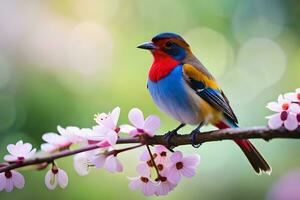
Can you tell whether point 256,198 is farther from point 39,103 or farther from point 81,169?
point 81,169

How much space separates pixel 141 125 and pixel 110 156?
0.21 feet

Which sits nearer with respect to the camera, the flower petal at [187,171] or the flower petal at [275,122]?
the flower petal at [275,122]

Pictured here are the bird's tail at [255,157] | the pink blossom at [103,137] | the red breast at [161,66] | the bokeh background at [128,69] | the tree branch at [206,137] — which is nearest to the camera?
the tree branch at [206,137]

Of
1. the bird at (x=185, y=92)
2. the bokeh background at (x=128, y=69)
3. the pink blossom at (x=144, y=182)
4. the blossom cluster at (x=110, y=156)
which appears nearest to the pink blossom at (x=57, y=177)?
the blossom cluster at (x=110, y=156)

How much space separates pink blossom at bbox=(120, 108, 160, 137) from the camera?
2.92ft

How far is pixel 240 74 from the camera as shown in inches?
82.2

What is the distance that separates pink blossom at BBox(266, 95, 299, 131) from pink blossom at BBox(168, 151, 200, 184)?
154mm

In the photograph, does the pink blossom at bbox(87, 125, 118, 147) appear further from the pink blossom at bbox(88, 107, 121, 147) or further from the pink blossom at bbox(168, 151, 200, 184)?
the pink blossom at bbox(168, 151, 200, 184)

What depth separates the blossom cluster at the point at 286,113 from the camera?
0.78 meters

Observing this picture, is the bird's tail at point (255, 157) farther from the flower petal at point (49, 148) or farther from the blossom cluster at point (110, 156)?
A: the flower petal at point (49, 148)

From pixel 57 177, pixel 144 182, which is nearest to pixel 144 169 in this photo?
pixel 144 182

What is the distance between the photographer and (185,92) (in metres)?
1.17

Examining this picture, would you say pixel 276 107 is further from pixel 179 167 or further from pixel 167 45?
pixel 167 45

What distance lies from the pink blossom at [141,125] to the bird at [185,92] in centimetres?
21
